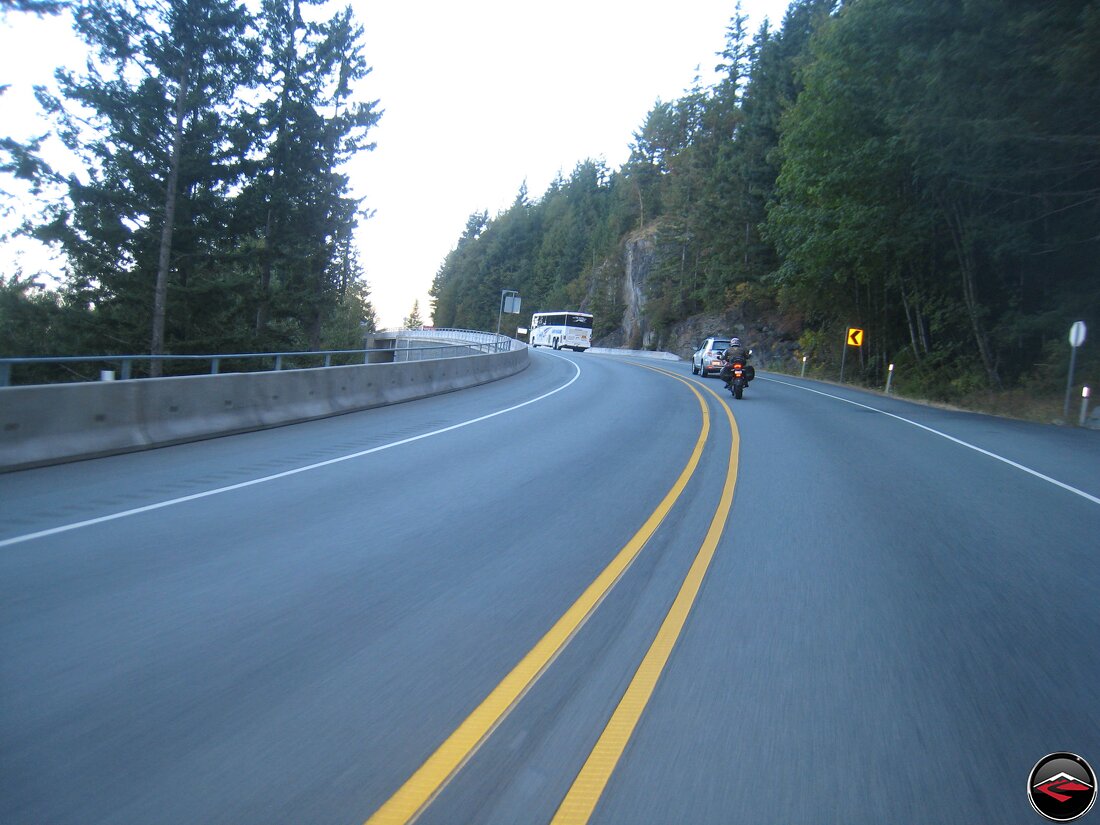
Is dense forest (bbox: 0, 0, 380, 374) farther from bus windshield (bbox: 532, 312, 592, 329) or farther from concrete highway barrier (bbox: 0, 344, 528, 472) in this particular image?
bus windshield (bbox: 532, 312, 592, 329)

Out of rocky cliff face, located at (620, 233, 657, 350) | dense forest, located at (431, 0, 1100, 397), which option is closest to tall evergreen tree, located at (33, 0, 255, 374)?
dense forest, located at (431, 0, 1100, 397)

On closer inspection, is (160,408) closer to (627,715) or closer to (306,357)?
(627,715)

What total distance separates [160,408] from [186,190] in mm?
23183

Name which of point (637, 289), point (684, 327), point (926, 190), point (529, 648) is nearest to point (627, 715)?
point (529, 648)

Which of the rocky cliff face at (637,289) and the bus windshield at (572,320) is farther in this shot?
the rocky cliff face at (637,289)

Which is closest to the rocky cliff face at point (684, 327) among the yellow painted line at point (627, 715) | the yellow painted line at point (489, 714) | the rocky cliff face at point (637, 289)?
the rocky cliff face at point (637, 289)

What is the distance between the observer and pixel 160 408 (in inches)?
537

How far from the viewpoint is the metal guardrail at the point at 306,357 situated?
39.8 ft

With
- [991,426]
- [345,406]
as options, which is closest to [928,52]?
[991,426]

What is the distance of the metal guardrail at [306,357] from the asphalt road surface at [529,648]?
1467 millimetres

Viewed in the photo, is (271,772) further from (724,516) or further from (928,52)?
(928,52)

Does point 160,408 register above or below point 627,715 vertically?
above

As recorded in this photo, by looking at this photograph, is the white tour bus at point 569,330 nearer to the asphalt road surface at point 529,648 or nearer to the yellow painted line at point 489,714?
the asphalt road surface at point 529,648

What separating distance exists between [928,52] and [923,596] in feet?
81.7
